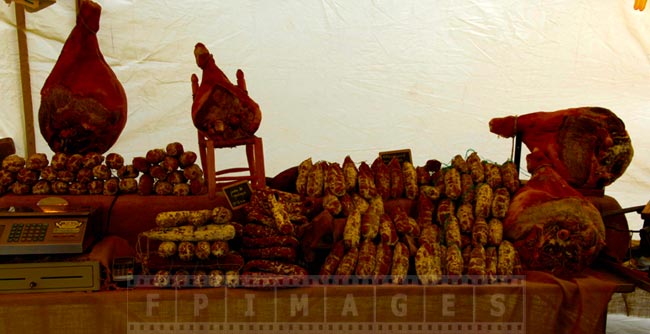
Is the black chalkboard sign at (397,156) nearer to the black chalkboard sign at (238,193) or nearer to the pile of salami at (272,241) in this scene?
the pile of salami at (272,241)

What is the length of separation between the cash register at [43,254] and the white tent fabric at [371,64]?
1.08 metres

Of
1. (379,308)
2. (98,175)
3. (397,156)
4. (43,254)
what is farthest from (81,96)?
(379,308)

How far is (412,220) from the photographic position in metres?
2.52

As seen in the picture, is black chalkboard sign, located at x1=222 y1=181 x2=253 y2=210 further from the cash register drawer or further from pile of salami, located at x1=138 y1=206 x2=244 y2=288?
the cash register drawer

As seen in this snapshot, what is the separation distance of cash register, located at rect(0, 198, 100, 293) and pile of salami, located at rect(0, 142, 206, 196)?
1.02 ft

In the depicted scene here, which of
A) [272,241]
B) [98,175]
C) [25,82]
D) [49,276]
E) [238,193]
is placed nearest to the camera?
[49,276]

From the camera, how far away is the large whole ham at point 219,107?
2527 millimetres

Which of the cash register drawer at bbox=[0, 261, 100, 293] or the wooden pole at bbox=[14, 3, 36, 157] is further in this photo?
the wooden pole at bbox=[14, 3, 36, 157]

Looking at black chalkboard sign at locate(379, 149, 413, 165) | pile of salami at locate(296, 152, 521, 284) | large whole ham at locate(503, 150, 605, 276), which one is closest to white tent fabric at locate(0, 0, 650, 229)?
black chalkboard sign at locate(379, 149, 413, 165)

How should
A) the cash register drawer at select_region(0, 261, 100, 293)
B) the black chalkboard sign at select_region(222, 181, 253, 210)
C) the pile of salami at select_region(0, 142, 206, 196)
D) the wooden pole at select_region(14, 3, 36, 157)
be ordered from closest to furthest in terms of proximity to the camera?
the cash register drawer at select_region(0, 261, 100, 293) → the black chalkboard sign at select_region(222, 181, 253, 210) → the pile of salami at select_region(0, 142, 206, 196) → the wooden pole at select_region(14, 3, 36, 157)

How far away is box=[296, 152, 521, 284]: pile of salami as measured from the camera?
2.29 m

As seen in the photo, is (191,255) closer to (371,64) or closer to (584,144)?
(371,64)

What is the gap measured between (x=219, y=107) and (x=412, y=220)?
39.9 inches

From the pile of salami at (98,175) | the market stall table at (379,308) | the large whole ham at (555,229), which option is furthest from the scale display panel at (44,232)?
the large whole ham at (555,229)
